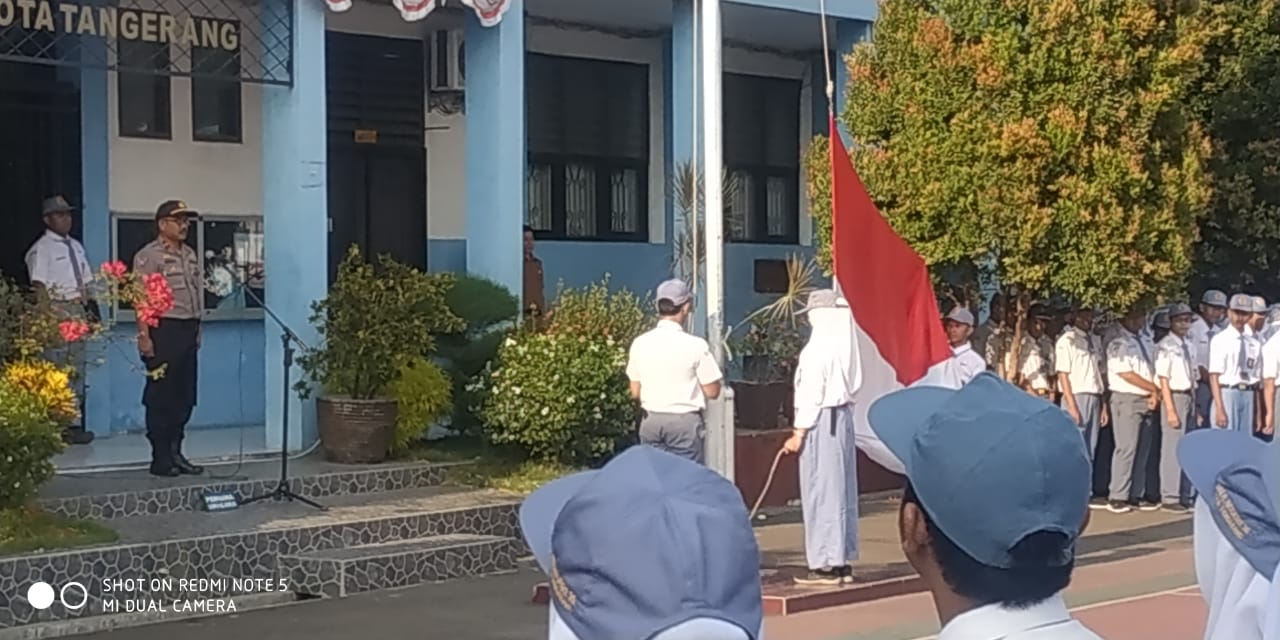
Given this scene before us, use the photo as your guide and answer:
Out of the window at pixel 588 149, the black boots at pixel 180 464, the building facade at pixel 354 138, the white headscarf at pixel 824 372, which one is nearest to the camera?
the white headscarf at pixel 824 372

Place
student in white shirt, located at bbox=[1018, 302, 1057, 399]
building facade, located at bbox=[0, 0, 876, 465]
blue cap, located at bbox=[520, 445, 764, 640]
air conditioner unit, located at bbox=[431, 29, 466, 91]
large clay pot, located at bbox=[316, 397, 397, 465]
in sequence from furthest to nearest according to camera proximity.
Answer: air conditioner unit, located at bbox=[431, 29, 466, 91]
student in white shirt, located at bbox=[1018, 302, 1057, 399]
building facade, located at bbox=[0, 0, 876, 465]
large clay pot, located at bbox=[316, 397, 397, 465]
blue cap, located at bbox=[520, 445, 764, 640]

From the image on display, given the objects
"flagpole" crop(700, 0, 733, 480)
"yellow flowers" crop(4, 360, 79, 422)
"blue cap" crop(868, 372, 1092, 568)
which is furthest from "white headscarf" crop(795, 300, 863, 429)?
"blue cap" crop(868, 372, 1092, 568)

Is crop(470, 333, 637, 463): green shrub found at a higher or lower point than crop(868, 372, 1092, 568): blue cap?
lower

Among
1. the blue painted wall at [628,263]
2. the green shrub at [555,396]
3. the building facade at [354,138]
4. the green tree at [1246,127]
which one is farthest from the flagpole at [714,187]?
the green tree at [1246,127]

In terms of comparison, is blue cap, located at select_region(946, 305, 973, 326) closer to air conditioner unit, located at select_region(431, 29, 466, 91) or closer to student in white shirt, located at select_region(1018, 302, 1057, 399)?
student in white shirt, located at select_region(1018, 302, 1057, 399)

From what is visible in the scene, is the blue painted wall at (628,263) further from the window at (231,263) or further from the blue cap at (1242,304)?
the blue cap at (1242,304)

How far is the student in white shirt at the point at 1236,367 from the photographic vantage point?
16016mm

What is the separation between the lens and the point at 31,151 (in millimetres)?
13836

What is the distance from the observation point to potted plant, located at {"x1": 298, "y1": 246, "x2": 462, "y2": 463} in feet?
41.3

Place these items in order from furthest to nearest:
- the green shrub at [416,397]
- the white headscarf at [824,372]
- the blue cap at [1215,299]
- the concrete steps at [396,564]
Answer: the blue cap at [1215,299] < the green shrub at [416,397] < the white headscarf at [824,372] < the concrete steps at [396,564]

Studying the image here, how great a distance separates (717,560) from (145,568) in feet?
27.6

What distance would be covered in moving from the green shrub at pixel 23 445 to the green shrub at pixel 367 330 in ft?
9.17

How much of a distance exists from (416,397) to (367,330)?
2.02ft

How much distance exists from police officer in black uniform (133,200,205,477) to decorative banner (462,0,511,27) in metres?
3.19
